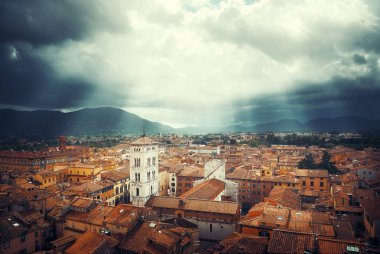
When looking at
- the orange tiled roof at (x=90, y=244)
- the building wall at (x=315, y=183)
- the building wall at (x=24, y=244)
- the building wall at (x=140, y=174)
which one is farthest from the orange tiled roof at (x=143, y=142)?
the building wall at (x=315, y=183)

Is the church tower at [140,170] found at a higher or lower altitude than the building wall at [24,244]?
higher

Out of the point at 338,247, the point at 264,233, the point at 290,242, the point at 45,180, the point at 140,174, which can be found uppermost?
the point at 140,174

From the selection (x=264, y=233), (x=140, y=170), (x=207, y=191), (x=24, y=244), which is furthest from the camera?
(x=140, y=170)

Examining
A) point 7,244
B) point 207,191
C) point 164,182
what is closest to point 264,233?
point 207,191

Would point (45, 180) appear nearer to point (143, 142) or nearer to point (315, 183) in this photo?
point (143, 142)

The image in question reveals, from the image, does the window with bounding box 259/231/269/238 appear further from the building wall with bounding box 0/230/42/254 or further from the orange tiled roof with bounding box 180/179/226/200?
the building wall with bounding box 0/230/42/254

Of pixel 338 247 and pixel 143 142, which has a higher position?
pixel 143 142

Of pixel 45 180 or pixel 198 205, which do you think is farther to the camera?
pixel 45 180

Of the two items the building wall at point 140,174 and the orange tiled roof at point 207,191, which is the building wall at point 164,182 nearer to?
the building wall at point 140,174

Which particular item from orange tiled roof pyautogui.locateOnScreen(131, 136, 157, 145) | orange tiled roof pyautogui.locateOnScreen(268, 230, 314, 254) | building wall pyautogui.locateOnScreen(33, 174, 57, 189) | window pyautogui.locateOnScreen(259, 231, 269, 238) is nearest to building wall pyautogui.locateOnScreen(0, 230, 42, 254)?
orange tiled roof pyautogui.locateOnScreen(131, 136, 157, 145)

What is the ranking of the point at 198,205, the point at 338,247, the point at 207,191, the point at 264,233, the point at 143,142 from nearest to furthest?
the point at 338,247, the point at 264,233, the point at 198,205, the point at 207,191, the point at 143,142

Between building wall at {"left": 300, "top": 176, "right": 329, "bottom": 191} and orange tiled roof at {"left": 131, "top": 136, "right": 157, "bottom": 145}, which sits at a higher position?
orange tiled roof at {"left": 131, "top": 136, "right": 157, "bottom": 145}

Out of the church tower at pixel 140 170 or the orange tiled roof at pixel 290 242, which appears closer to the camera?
the orange tiled roof at pixel 290 242

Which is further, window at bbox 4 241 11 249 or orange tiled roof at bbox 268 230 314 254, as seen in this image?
window at bbox 4 241 11 249
